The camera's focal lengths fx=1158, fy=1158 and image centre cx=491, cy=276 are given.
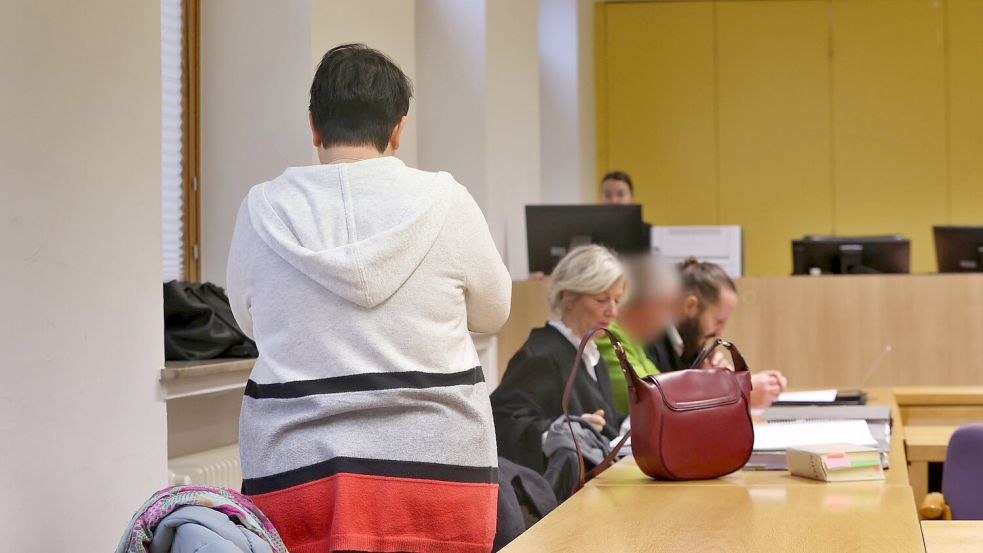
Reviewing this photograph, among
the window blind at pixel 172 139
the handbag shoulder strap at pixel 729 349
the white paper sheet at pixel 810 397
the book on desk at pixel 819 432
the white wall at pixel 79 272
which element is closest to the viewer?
the white wall at pixel 79 272

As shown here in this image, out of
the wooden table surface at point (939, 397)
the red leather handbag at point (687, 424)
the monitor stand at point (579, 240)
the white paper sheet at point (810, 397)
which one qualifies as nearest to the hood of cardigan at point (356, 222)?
the red leather handbag at point (687, 424)

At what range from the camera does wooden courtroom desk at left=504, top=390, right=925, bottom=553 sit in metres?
1.52

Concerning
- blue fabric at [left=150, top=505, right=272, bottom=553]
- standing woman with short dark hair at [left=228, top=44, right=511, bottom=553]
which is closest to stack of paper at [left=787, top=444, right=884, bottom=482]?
standing woman with short dark hair at [left=228, top=44, right=511, bottom=553]

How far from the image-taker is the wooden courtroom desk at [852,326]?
5004 mm

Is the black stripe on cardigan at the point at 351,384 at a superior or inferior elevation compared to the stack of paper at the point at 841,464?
superior

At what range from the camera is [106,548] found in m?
2.20

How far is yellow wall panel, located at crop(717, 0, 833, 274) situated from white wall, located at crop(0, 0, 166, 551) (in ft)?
22.2

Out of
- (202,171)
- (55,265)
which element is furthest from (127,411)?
(202,171)

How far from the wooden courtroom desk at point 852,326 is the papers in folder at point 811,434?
8.65 ft

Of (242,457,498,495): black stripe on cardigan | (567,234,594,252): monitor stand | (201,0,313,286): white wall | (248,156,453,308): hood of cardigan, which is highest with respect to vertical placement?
(201,0,313,286): white wall

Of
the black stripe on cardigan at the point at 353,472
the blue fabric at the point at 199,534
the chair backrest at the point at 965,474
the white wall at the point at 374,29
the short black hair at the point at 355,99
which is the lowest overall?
the chair backrest at the point at 965,474

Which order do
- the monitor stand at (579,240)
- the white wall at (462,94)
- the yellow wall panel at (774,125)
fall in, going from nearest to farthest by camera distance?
the white wall at (462,94) → the monitor stand at (579,240) → the yellow wall panel at (774,125)

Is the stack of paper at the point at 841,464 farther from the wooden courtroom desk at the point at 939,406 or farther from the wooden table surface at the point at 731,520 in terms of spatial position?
the wooden courtroom desk at the point at 939,406

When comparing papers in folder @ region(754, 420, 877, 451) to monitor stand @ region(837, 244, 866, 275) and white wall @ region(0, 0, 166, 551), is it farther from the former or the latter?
monitor stand @ region(837, 244, 866, 275)
